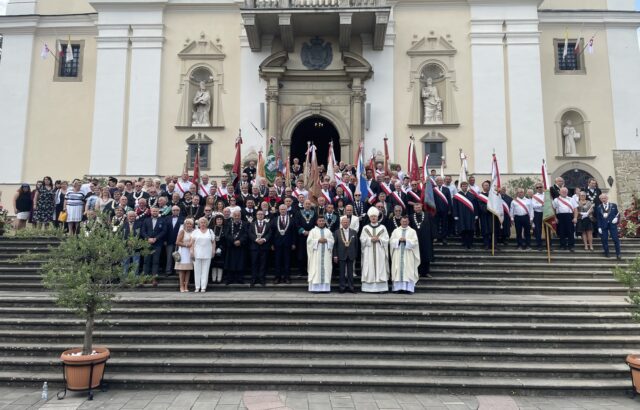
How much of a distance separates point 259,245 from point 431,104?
1126 centimetres

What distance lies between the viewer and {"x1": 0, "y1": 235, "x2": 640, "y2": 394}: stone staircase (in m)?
7.19

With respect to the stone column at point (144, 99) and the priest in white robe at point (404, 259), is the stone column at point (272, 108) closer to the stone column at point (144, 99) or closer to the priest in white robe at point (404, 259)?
the stone column at point (144, 99)

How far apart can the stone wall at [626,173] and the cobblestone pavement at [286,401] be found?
1484cm

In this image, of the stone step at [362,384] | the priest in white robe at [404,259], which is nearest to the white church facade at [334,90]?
the priest in white robe at [404,259]

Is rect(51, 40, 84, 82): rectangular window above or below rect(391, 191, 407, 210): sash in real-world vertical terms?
above

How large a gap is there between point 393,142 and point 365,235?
29.0 feet

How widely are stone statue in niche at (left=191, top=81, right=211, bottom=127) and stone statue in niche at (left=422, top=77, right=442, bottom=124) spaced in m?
8.81

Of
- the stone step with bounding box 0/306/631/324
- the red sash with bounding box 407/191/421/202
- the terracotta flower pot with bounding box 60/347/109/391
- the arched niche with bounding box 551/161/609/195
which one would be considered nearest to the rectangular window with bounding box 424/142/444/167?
the arched niche with bounding box 551/161/609/195

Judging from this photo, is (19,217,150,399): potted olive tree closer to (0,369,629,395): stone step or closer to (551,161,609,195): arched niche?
(0,369,629,395): stone step

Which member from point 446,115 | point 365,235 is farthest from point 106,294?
point 446,115

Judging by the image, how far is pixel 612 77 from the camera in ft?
64.1

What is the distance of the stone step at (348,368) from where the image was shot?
7.40 metres

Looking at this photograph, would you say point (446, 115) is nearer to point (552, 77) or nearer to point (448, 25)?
point (448, 25)

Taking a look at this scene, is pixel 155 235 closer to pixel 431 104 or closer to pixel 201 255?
pixel 201 255
